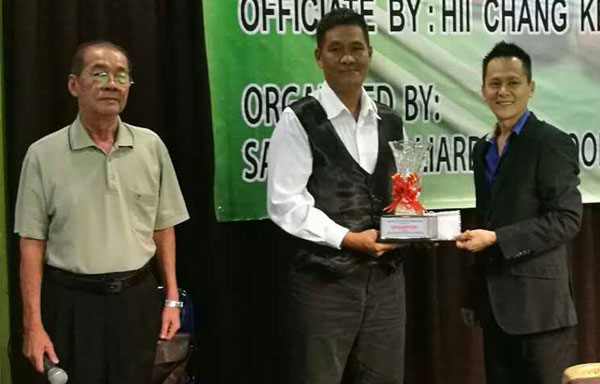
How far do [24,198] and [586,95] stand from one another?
212cm

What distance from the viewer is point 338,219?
7.45 feet

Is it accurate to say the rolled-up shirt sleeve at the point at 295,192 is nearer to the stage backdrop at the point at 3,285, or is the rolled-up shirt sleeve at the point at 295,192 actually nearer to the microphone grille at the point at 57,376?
the microphone grille at the point at 57,376

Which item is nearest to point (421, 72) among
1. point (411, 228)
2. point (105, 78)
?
point (411, 228)

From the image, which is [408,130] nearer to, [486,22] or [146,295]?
[486,22]

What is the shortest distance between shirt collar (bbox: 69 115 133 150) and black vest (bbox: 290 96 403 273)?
0.49 metres

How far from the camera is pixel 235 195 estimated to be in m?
2.78

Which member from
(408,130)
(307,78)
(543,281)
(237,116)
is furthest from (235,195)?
(543,281)

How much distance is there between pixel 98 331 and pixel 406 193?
94cm

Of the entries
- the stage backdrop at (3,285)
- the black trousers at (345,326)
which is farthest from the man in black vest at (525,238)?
the stage backdrop at (3,285)

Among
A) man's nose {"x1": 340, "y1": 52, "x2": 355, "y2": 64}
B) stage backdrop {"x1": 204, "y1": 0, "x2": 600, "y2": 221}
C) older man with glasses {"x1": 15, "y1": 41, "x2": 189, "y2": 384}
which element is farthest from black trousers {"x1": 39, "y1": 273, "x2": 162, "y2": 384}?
man's nose {"x1": 340, "y1": 52, "x2": 355, "y2": 64}

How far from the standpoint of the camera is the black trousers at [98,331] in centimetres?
213

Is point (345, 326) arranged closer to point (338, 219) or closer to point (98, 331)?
point (338, 219)

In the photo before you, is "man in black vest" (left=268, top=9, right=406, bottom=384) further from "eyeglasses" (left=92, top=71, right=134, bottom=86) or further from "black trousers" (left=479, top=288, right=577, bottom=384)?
"eyeglasses" (left=92, top=71, right=134, bottom=86)

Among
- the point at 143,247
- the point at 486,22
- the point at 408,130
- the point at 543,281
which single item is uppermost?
the point at 486,22
